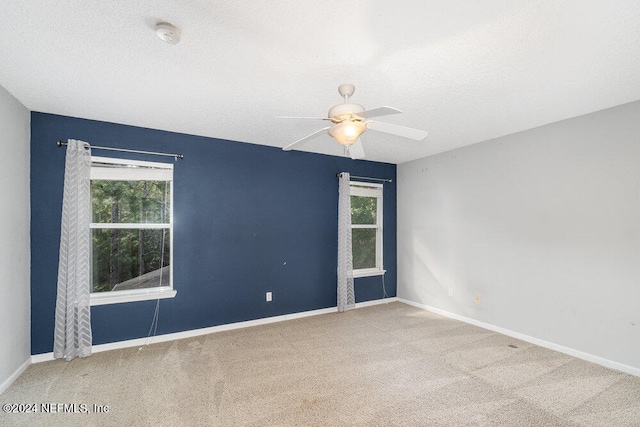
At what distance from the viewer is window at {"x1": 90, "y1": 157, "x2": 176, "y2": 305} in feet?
10.4

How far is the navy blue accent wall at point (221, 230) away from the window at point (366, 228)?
222 mm

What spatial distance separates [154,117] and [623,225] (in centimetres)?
456

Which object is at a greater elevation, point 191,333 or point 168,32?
point 168,32

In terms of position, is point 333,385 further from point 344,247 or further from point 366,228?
point 366,228

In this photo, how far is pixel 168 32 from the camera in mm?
1581

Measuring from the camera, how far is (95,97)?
253 cm

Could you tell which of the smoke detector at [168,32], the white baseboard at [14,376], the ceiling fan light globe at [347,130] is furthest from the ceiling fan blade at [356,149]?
the white baseboard at [14,376]

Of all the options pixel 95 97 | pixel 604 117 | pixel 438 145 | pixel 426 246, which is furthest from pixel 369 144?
pixel 95 97

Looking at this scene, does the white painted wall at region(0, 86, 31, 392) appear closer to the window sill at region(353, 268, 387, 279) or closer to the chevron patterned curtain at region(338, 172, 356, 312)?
the chevron patterned curtain at region(338, 172, 356, 312)

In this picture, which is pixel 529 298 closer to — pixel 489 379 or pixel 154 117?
pixel 489 379

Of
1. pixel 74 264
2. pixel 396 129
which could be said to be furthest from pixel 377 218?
pixel 74 264

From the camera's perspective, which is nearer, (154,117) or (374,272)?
(154,117)

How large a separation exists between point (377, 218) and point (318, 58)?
350 cm

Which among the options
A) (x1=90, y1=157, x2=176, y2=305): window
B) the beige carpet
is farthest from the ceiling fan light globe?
(x1=90, y1=157, x2=176, y2=305): window
